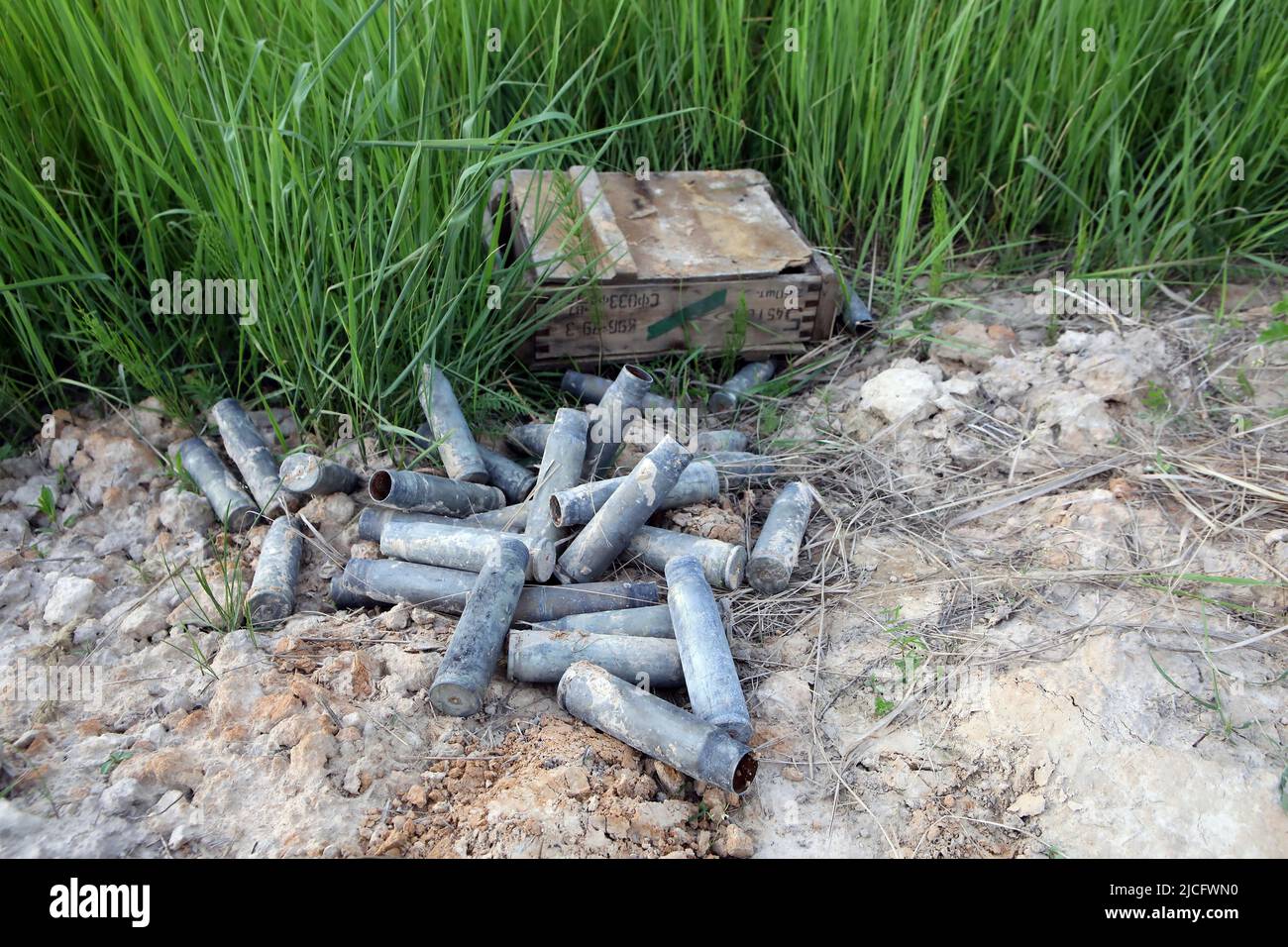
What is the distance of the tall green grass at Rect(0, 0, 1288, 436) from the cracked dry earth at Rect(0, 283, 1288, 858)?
55cm

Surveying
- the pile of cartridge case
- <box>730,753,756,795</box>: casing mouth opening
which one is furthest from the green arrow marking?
<box>730,753,756,795</box>: casing mouth opening

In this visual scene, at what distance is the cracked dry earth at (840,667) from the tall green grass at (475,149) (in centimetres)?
55

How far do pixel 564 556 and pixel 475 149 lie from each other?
1481mm

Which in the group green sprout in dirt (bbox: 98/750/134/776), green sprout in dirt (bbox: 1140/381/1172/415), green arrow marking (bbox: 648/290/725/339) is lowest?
green sprout in dirt (bbox: 1140/381/1172/415)

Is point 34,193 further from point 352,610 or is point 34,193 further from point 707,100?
point 707,100

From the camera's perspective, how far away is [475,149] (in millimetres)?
3381

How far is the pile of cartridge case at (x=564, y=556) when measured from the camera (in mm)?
2561

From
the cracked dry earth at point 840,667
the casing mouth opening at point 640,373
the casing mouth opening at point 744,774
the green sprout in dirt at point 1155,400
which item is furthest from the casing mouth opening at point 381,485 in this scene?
the green sprout in dirt at point 1155,400

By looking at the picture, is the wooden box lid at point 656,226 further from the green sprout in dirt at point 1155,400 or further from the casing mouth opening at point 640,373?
the green sprout in dirt at point 1155,400

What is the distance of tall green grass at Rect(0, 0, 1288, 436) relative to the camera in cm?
319

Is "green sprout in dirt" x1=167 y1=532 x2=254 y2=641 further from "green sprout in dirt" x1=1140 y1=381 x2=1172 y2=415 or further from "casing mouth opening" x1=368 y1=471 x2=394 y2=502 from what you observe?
"green sprout in dirt" x1=1140 y1=381 x2=1172 y2=415

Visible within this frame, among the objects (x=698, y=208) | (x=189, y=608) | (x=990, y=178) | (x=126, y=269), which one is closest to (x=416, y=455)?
(x=189, y=608)

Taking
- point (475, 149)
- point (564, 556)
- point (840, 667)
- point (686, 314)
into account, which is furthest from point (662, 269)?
point (840, 667)
